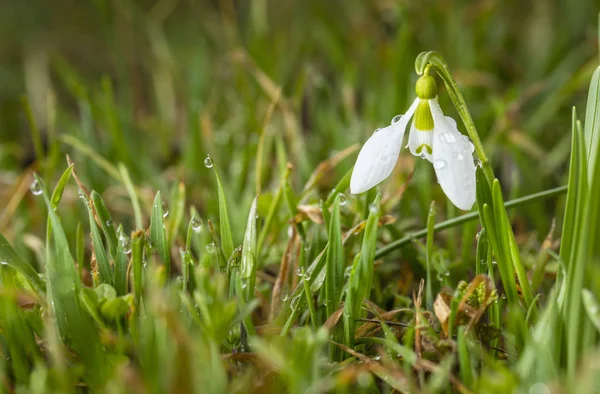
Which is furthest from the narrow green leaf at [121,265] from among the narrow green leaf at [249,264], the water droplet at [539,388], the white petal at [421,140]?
the water droplet at [539,388]

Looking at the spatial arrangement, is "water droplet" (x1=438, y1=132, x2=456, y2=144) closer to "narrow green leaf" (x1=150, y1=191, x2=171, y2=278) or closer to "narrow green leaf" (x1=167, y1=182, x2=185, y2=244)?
"narrow green leaf" (x1=150, y1=191, x2=171, y2=278)

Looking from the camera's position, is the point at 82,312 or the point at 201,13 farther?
the point at 201,13

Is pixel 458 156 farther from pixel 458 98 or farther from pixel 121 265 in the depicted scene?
pixel 121 265

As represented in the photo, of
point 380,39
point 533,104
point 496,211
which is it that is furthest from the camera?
point 380,39

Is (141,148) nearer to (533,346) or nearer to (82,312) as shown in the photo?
(82,312)

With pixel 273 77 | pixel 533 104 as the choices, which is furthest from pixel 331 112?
pixel 533 104

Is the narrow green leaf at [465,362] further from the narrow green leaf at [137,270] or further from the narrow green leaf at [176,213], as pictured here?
the narrow green leaf at [176,213]

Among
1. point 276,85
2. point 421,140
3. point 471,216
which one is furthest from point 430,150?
point 276,85
